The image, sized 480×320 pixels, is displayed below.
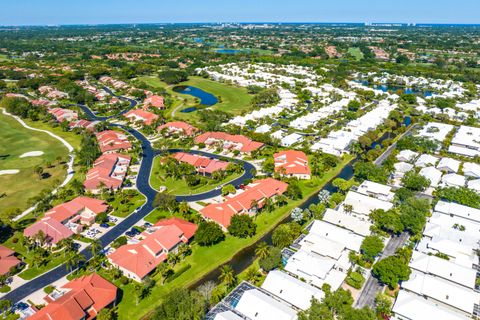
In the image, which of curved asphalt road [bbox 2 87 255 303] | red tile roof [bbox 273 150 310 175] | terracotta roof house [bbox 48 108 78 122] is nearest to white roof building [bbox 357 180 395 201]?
red tile roof [bbox 273 150 310 175]

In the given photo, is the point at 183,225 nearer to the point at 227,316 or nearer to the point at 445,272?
the point at 227,316

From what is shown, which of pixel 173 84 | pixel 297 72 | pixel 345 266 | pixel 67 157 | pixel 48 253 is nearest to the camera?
pixel 345 266

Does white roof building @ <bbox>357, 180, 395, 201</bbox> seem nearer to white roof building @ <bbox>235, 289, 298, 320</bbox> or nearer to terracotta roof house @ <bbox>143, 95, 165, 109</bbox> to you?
white roof building @ <bbox>235, 289, 298, 320</bbox>

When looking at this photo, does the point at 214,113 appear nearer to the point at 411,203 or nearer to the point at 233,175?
the point at 233,175

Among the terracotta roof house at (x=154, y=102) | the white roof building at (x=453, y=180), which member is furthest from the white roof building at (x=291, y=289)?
the terracotta roof house at (x=154, y=102)

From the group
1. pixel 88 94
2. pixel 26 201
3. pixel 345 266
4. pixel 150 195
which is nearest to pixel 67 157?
pixel 26 201

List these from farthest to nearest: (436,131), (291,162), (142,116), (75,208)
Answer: (142,116), (436,131), (291,162), (75,208)

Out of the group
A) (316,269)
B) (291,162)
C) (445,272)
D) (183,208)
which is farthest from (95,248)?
(445,272)
